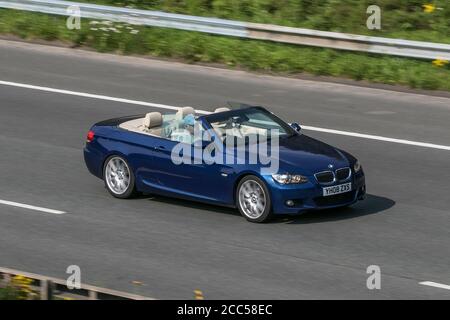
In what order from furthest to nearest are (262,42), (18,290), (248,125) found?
(262,42) < (248,125) < (18,290)

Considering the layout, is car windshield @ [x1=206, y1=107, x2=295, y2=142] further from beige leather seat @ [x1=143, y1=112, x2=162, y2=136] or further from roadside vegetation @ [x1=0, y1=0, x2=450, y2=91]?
roadside vegetation @ [x1=0, y1=0, x2=450, y2=91]

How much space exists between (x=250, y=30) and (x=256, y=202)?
9.43 metres

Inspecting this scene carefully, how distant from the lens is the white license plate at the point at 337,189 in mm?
14781

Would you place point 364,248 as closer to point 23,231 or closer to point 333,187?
point 333,187

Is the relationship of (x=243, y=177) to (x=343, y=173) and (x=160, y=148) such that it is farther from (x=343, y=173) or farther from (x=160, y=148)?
(x=160, y=148)

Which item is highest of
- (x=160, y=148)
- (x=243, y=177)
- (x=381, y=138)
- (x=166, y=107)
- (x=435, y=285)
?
(x=166, y=107)

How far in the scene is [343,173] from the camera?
15.0 m

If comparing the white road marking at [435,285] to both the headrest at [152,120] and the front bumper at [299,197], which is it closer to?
the front bumper at [299,197]

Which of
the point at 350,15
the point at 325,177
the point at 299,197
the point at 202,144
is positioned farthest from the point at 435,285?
the point at 350,15

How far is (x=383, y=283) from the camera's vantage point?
1259cm

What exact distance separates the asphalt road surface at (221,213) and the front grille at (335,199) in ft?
0.80

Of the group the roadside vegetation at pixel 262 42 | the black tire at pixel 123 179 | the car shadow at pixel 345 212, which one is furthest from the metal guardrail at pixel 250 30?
the black tire at pixel 123 179
